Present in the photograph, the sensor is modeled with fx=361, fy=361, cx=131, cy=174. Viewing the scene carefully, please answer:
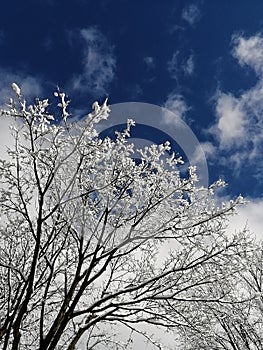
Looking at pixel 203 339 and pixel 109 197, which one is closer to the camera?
pixel 203 339

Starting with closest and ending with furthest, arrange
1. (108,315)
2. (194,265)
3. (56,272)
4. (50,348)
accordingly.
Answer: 1. (50,348)
2. (108,315)
3. (194,265)
4. (56,272)

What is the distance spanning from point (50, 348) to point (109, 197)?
11.1 feet

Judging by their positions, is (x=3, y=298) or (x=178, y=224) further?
(x=3, y=298)

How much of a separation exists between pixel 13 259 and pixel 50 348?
13.3 ft

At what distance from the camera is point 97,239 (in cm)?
819

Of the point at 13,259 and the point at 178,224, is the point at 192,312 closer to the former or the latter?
the point at 178,224

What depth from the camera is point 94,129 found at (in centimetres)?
680

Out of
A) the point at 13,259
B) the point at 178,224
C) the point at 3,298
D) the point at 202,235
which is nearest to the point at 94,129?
the point at 178,224

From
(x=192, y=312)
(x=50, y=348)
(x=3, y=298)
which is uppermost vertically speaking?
(x=3, y=298)

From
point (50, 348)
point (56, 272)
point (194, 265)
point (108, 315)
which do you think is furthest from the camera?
point (56, 272)

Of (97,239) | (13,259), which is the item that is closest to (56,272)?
(13,259)

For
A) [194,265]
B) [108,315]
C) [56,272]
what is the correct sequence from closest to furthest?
[108,315]
[194,265]
[56,272]

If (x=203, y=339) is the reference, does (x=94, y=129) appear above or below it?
above

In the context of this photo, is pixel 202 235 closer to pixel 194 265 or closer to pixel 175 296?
pixel 194 265
